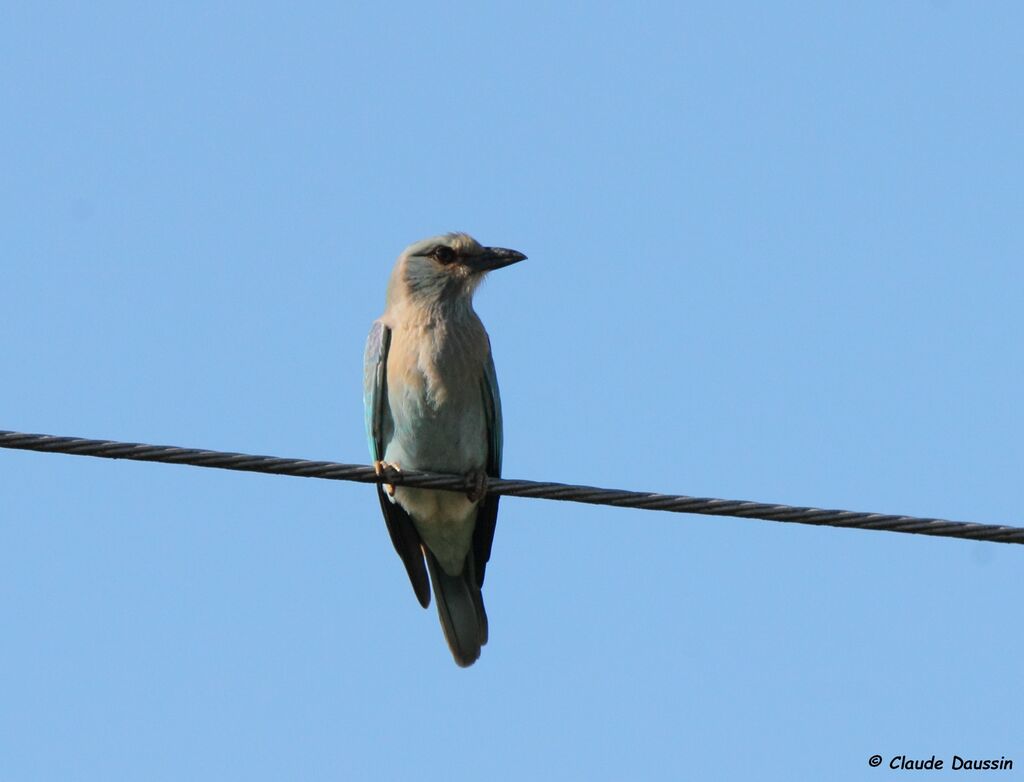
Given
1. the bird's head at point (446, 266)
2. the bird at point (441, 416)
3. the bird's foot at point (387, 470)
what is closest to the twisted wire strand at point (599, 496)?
the bird's foot at point (387, 470)

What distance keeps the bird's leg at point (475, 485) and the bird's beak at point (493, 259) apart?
1420mm

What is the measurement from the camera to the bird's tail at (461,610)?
30.2ft

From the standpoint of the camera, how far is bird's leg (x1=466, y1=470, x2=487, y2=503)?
7.65 meters

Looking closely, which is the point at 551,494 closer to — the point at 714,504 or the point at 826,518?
the point at 714,504

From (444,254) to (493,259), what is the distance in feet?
0.99

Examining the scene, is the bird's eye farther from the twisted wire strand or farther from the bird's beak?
the twisted wire strand

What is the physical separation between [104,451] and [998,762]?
503 cm

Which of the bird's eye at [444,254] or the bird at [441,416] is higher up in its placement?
the bird's eye at [444,254]

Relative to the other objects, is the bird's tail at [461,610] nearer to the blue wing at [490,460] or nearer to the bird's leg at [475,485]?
the blue wing at [490,460]

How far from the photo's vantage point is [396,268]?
9.55 m

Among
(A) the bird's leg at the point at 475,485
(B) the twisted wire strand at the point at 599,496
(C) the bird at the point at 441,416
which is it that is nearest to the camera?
(B) the twisted wire strand at the point at 599,496

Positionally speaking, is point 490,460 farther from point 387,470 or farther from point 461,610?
point 387,470

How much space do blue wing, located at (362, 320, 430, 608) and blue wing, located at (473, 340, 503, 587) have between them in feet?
1.19

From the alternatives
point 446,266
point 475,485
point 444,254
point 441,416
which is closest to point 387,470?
point 475,485
